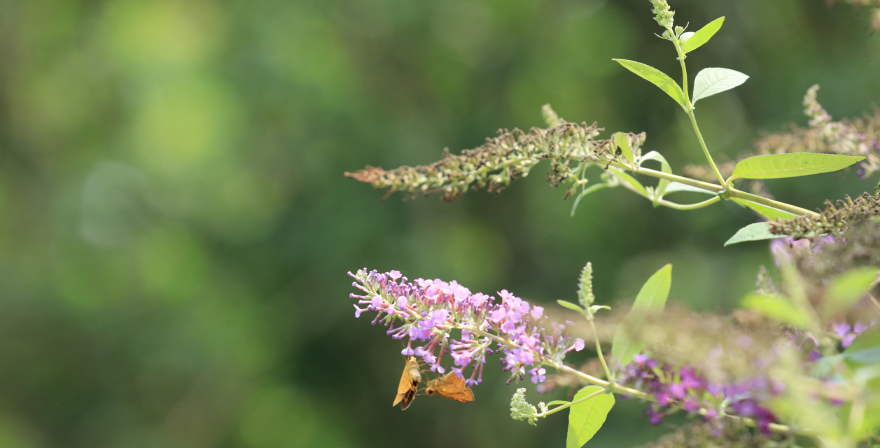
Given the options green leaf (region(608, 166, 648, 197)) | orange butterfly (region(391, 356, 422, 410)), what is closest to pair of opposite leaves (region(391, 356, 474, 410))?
orange butterfly (region(391, 356, 422, 410))

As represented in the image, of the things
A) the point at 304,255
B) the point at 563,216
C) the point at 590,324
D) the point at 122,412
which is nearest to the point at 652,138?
the point at 563,216

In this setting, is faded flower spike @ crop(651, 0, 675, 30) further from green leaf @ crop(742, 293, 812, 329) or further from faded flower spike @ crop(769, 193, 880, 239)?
green leaf @ crop(742, 293, 812, 329)

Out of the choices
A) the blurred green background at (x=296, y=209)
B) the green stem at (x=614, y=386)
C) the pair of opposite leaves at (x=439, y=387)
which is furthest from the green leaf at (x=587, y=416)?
the blurred green background at (x=296, y=209)

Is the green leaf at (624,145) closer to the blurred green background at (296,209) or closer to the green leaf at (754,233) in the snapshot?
the green leaf at (754,233)

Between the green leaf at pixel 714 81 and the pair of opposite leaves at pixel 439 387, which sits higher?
the green leaf at pixel 714 81

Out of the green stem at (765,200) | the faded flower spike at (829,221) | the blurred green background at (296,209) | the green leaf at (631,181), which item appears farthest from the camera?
the blurred green background at (296,209)

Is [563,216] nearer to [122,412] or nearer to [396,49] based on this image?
[396,49]

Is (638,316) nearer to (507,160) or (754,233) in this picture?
(754,233)
